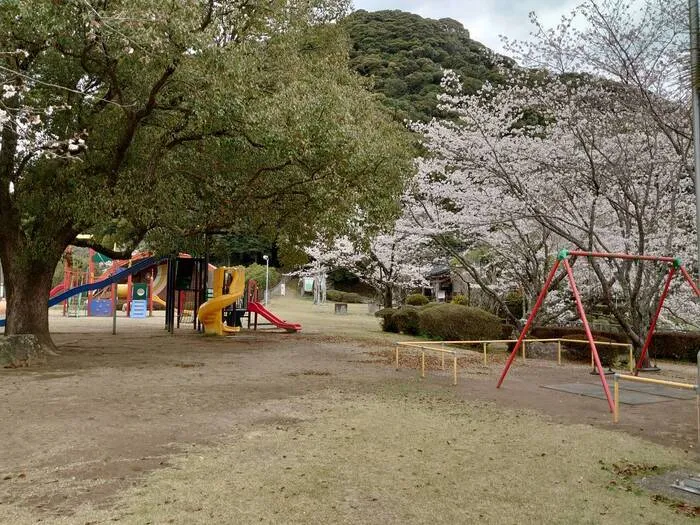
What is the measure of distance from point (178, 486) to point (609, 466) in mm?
3265

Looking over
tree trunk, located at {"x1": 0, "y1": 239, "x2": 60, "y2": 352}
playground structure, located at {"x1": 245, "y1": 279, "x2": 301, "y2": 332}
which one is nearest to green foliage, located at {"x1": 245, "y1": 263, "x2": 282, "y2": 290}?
playground structure, located at {"x1": 245, "y1": 279, "x2": 301, "y2": 332}

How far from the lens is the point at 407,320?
1795 centimetres

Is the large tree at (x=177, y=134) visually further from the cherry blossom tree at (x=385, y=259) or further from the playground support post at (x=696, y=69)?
the cherry blossom tree at (x=385, y=259)

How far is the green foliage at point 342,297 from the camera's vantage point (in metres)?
42.2

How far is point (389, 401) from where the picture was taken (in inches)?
263

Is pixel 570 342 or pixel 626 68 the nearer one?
pixel 626 68

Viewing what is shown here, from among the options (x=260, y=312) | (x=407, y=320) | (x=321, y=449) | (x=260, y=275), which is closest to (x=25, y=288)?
(x=321, y=449)

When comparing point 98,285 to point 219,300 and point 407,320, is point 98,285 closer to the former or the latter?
point 219,300

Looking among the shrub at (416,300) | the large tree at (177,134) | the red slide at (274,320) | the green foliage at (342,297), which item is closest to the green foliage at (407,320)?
the red slide at (274,320)

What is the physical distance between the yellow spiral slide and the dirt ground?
7.08m

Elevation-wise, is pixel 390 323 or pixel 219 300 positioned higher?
pixel 219 300

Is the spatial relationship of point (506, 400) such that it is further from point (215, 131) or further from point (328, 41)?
point (328, 41)

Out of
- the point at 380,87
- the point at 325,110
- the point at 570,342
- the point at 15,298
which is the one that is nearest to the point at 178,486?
the point at 325,110

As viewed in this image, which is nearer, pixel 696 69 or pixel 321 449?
pixel 696 69
